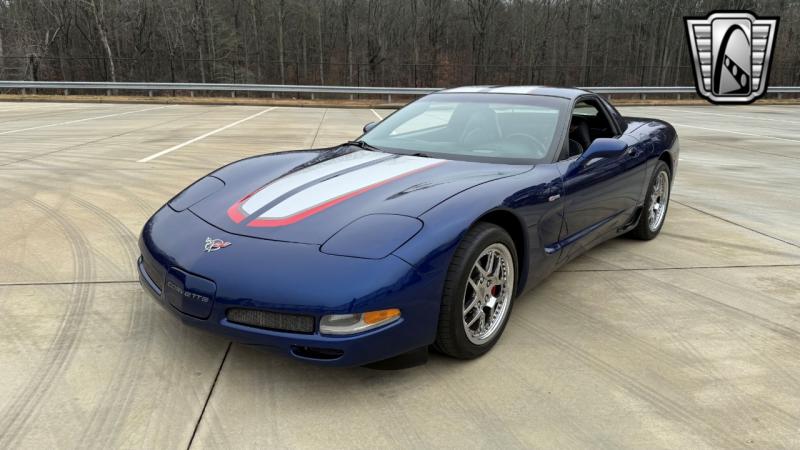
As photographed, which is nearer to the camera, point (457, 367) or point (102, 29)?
point (457, 367)

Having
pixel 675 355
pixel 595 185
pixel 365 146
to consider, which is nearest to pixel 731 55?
pixel 595 185

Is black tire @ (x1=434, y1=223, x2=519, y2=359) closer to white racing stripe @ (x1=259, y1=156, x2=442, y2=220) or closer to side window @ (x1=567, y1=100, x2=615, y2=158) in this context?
white racing stripe @ (x1=259, y1=156, x2=442, y2=220)

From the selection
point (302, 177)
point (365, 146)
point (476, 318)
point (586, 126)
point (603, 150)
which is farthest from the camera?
point (586, 126)

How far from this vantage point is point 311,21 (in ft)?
132

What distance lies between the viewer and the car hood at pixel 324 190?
2584mm

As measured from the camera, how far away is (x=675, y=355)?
2.84m

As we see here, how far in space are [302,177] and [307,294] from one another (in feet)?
3.77

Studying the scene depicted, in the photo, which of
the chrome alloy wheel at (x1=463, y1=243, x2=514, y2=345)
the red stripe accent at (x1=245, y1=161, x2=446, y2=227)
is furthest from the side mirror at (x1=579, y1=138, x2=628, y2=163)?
the red stripe accent at (x1=245, y1=161, x2=446, y2=227)

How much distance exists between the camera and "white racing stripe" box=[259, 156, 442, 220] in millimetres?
2732

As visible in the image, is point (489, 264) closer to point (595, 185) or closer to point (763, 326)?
point (595, 185)

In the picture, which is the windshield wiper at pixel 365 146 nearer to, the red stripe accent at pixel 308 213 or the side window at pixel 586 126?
the red stripe accent at pixel 308 213

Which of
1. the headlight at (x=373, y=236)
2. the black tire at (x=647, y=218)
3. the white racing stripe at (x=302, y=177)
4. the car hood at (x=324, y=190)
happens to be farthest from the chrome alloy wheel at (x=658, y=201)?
the headlight at (x=373, y=236)

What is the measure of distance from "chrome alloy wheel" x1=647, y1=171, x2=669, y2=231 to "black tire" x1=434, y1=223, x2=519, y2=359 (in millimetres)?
2581

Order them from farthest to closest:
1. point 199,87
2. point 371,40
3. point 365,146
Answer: point 371,40 → point 199,87 → point 365,146
